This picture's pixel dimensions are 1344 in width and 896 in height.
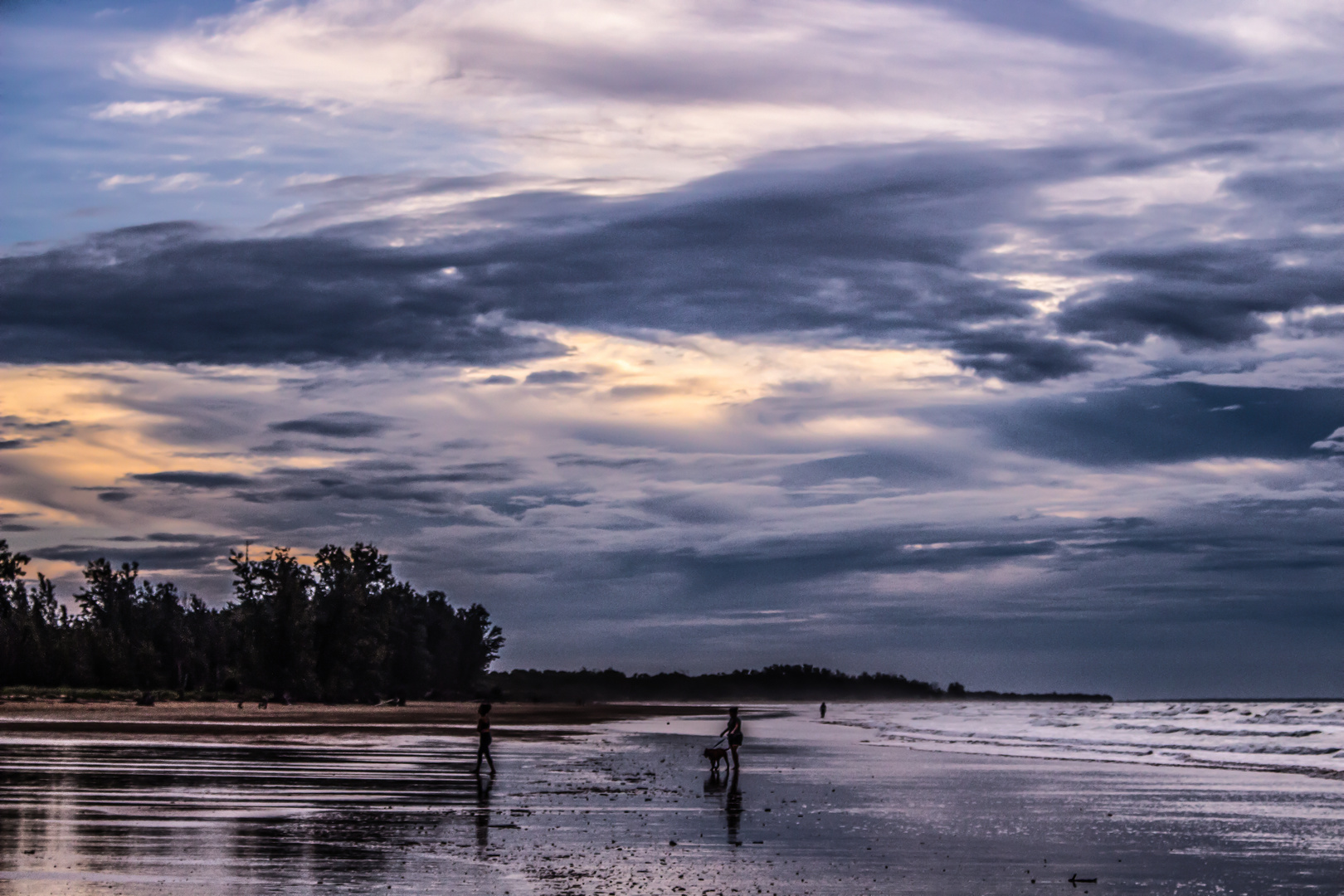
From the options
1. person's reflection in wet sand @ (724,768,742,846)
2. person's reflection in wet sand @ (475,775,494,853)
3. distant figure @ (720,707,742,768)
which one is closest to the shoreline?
person's reflection in wet sand @ (475,775,494,853)

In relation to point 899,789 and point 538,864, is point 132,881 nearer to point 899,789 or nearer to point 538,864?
point 538,864

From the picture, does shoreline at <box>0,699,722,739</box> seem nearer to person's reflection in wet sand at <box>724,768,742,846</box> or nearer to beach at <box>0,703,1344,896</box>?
beach at <box>0,703,1344,896</box>

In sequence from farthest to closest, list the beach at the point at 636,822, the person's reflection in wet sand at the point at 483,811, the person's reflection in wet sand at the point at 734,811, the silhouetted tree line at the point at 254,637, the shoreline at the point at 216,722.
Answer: the silhouetted tree line at the point at 254,637
the shoreline at the point at 216,722
the person's reflection in wet sand at the point at 734,811
the person's reflection in wet sand at the point at 483,811
the beach at the point at 636,822

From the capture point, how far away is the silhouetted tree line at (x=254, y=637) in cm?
12444

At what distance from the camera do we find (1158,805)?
30234 millimetres

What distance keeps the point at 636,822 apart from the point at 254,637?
4311 inches

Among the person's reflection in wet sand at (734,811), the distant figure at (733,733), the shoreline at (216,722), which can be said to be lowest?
the shoreline at (216,722)

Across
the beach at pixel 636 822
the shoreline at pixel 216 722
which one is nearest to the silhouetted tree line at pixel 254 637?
the shoreline at pixel 216 722

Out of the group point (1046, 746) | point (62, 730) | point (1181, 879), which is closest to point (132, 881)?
point (1181, 879)

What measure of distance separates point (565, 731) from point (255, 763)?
38.6 m

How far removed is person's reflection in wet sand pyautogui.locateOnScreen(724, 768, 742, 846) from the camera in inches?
882

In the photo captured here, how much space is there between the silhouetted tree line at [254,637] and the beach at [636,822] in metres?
77.4

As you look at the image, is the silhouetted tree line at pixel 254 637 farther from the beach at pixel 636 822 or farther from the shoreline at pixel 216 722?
the beach at pixel 636 822

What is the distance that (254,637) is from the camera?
12475 cm
